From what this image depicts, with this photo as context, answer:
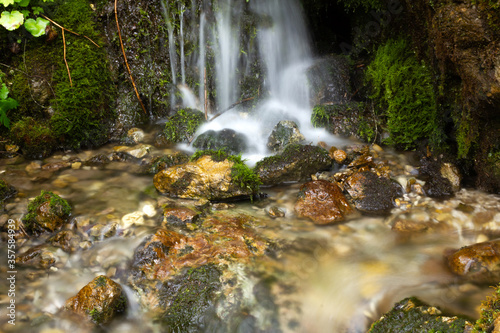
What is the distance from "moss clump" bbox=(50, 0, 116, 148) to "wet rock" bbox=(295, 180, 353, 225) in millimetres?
3918

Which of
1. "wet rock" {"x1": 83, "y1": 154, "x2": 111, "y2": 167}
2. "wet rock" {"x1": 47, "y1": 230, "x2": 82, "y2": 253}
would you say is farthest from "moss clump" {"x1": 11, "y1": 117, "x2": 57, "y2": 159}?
"wet rock" {"x1": 47, "y1": 230, "x2": 82, "y2": 253}

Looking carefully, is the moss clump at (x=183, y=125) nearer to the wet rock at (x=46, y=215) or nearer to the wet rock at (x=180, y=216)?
the wet rock at (x=180, y=216)

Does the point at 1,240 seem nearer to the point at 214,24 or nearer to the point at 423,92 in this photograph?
the point at 214,24

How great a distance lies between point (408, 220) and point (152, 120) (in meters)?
4.97

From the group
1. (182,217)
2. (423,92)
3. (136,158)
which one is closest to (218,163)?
(182,217)

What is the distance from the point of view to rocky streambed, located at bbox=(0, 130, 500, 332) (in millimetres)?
2697

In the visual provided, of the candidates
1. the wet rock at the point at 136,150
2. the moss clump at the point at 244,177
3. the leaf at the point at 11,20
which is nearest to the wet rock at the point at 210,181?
the moss clump at the point at 244,177

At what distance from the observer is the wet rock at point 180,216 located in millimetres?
3703

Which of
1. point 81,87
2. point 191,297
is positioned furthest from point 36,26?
point 191,297

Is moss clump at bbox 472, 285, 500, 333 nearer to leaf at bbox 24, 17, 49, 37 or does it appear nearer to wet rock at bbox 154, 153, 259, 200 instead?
wet rock at bbox 154, 153, 259, 200

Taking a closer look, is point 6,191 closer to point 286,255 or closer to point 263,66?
point 286,255

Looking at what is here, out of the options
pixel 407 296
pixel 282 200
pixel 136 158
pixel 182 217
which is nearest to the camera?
pixel 407 296

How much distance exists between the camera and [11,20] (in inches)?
193

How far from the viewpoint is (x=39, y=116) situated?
5.47m
